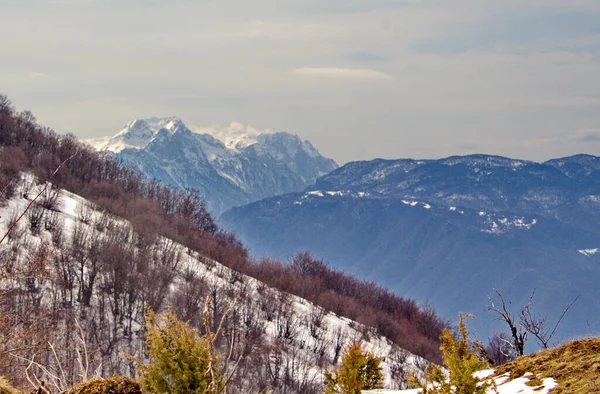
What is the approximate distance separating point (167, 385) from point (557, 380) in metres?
6.08

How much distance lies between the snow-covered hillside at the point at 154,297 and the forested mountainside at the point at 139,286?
0.18 meters

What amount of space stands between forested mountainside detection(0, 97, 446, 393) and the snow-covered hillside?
18 centimetres

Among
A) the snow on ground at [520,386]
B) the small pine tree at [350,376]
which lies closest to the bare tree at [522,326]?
the small pine tree at [350,376]

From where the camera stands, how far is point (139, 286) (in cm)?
6950

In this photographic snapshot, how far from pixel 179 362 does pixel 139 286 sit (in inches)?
2599

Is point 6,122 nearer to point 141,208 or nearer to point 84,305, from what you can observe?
point 141,208

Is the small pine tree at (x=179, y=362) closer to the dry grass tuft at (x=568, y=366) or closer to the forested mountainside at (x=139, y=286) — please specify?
the dry grass tuft at (x=568, y=366)

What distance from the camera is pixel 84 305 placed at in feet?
217

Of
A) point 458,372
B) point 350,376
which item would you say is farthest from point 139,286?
point 458,372

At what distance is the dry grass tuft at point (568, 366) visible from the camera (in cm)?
857

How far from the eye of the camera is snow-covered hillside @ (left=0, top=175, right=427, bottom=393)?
200ft

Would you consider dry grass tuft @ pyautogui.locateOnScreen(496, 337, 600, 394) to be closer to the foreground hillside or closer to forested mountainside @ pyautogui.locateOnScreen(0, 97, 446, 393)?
the foreground hillside

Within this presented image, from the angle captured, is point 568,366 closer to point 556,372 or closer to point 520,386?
point 556,372

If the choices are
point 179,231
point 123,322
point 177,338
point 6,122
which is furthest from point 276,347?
point 6,122
